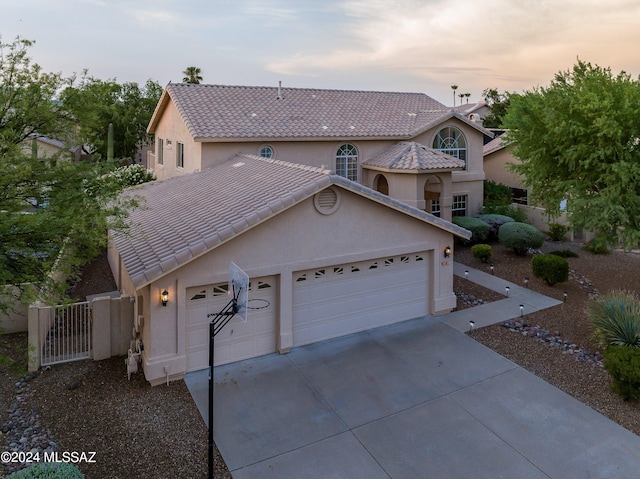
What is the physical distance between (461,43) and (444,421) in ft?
66.4

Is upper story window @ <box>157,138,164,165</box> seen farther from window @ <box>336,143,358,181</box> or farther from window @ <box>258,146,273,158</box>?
window @ <box>336,143,358,181</box>

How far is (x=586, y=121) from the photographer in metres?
15.4

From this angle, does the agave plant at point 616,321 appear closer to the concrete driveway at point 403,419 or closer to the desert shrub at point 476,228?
the concrete driveway at point 403,419

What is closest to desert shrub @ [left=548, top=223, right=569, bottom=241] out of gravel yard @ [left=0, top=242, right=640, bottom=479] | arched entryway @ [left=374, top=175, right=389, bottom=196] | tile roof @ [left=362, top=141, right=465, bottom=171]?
tile roof @ [left=362, top=141, right=465, bottom=171]

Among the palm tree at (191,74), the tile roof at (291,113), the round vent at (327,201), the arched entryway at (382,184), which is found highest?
the palm tree at (191,74)

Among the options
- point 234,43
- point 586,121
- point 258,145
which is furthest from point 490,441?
point 234,43

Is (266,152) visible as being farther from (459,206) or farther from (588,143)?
(588,143)

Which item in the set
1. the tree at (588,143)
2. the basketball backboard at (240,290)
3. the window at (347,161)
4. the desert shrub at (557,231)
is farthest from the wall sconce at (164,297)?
Answer: the desert shrub at (557,231)

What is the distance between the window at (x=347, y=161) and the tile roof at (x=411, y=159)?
0.56m

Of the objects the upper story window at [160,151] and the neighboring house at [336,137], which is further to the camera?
the upper story window at [160,151]

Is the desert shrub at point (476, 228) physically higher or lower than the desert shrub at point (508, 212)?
lower

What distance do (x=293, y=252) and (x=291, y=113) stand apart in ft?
43.9

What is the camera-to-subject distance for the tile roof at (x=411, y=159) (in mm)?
20453

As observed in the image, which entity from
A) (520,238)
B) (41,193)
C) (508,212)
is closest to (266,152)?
(520,238)
